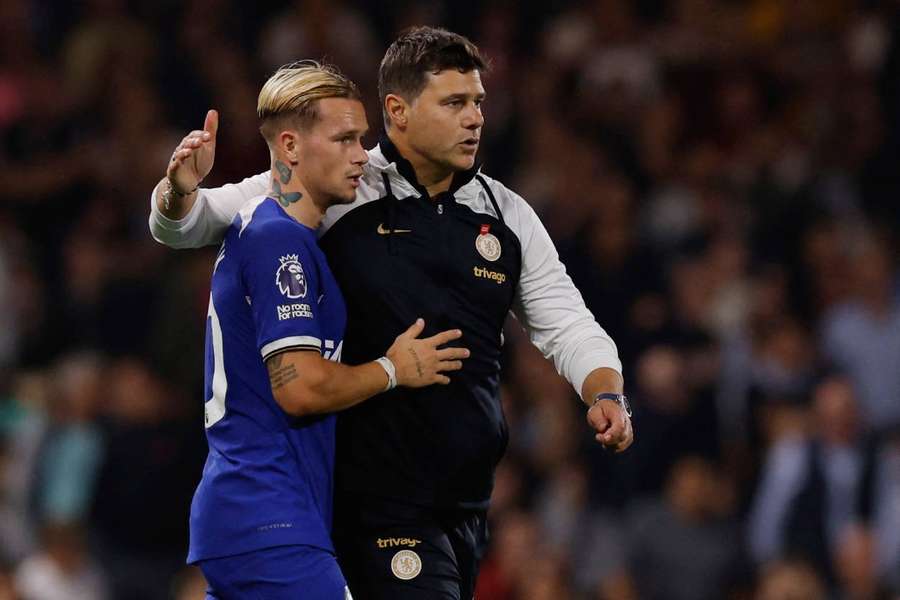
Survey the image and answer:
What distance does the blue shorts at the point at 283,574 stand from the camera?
14.6 feet

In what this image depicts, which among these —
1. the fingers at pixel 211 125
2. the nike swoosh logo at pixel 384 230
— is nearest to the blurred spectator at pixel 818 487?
the nike swoosh logo at pixel 384 230

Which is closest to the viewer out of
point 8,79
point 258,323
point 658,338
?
point 258,323

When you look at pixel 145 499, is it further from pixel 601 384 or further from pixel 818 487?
pixel 601 384

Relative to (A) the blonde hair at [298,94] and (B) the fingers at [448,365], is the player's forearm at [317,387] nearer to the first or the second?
(B) the fingers at [448,365]

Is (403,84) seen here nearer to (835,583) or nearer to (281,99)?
(281,99)

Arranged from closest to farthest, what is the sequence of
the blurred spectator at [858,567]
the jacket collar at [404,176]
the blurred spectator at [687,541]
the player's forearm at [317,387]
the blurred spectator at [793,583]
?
the player's forearm at [317,387] < the jacket collar at [404,176] < the blurred spectator at [793,583] < the blurred spectator at [858,567] < the blurred spectator at [687,541]

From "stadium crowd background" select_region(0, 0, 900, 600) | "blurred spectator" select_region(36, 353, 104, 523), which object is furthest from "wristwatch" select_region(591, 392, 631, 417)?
"blurred spectator" select_region(36, 353, 104, 523)

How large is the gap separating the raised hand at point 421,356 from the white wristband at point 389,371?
14 mm

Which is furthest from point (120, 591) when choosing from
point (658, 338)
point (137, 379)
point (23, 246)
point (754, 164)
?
point (754, 164)

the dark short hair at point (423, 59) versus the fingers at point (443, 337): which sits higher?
the dark short hair at point (423, 59)

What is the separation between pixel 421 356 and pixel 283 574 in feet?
2.44

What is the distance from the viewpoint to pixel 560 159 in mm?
10805

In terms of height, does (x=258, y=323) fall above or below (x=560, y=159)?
below

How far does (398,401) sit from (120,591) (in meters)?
5.05
